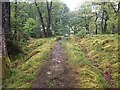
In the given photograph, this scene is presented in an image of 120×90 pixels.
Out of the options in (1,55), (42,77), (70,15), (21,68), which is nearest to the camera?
(42,77)

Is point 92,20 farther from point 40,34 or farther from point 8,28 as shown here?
point 8,28

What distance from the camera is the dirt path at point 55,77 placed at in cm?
1079

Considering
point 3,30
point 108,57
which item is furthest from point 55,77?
point 108,57

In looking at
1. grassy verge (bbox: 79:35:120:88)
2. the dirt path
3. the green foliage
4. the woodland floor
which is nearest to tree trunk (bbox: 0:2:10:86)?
the woodland floor

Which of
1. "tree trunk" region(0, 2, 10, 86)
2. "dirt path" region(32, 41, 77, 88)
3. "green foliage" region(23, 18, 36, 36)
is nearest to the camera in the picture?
"dirt path" region(32, 41, 77, 88)

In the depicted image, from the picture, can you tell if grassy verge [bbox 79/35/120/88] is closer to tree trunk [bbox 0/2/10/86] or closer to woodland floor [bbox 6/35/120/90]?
woodland floor [bbox 6/35/120/90]

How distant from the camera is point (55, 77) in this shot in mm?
11625

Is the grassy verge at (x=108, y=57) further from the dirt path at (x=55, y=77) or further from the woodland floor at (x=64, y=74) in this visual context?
the dirt path at (x=55, y=77)

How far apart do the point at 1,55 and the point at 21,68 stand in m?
1.90

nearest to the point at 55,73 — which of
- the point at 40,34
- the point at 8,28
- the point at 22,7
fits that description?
the point at 8,28

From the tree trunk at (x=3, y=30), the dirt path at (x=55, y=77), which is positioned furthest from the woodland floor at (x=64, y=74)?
the tree trunk at (x=3, y=30)

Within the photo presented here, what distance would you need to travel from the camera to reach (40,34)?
44781 millimetres

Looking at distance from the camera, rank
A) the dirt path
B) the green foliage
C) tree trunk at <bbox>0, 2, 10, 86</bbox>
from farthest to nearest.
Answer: the green foliage → tree trunk at <bbox>0, 2, 10, 86</bbox> → the dirt path

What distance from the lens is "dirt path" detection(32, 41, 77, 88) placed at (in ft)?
35.4
